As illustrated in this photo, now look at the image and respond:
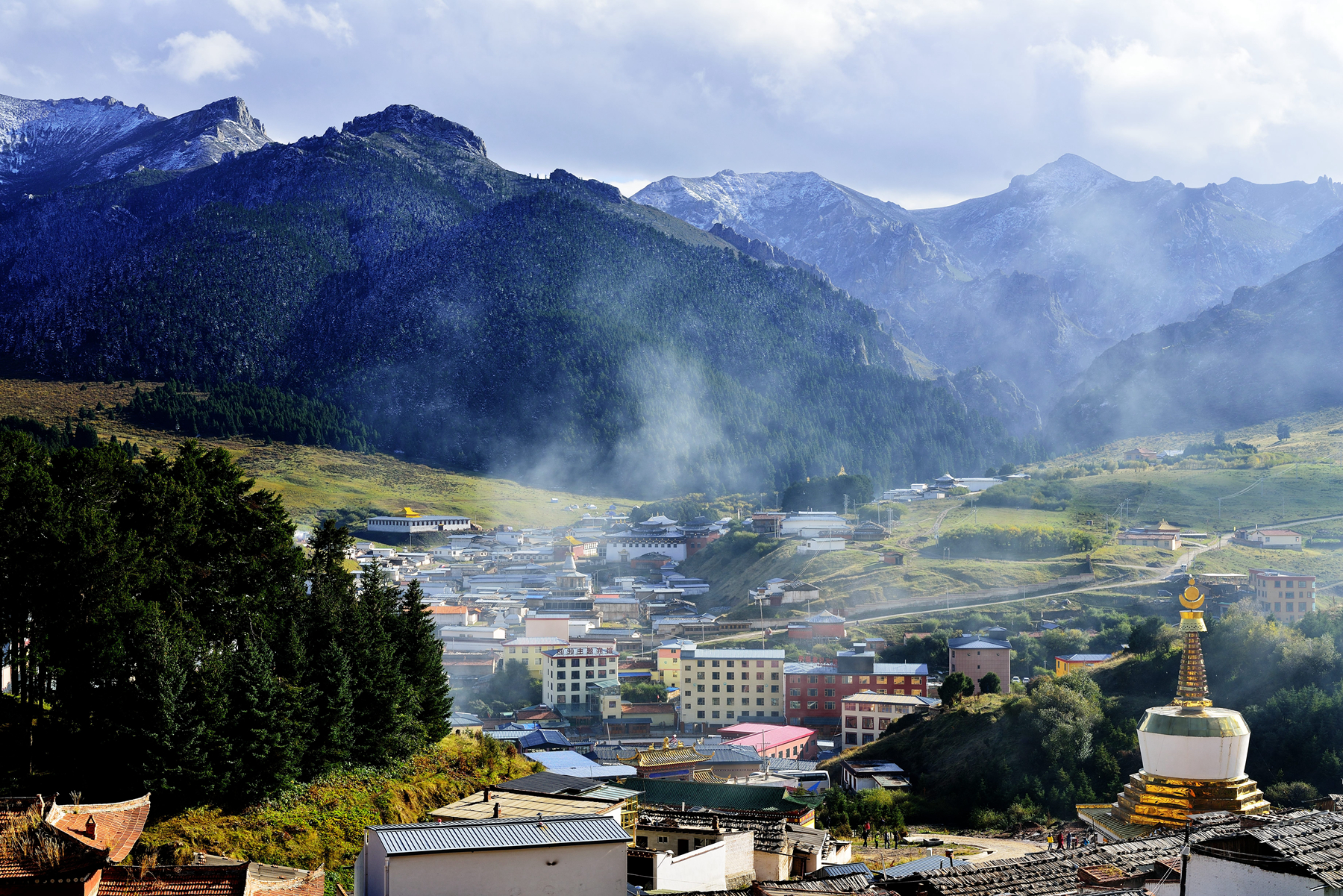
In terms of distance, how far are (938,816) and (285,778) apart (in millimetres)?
26485

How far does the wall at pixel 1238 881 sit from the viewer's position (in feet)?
29.3

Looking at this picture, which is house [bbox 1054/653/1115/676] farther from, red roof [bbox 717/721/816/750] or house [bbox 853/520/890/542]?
house [bbox 853/520/890/542]

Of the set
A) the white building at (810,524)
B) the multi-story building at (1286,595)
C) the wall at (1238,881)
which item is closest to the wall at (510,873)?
the wall at (1238,881)

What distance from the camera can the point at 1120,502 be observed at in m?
90.4

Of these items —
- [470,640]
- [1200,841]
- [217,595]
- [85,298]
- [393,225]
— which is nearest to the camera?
[1200,841]

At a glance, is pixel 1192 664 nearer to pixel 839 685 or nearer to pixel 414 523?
pixel 839 685

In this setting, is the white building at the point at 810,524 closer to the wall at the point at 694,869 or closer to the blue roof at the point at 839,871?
the blue roof at the point at 839,871

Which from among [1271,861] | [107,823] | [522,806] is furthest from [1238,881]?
[107,823]

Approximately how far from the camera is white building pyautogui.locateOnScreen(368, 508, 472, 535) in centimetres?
9450

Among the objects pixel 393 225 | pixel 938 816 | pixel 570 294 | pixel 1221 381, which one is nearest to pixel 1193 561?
pixel 938 816

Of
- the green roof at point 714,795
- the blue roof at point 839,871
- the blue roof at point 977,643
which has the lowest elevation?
the green roof at point 714,795

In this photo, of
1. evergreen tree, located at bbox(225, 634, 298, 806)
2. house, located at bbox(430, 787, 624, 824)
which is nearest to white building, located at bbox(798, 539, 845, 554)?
house, located at bbox(430, 787, 624, 824)

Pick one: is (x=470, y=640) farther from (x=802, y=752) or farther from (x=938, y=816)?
(x=938, y=816)

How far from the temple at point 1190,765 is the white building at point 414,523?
8467 cm
